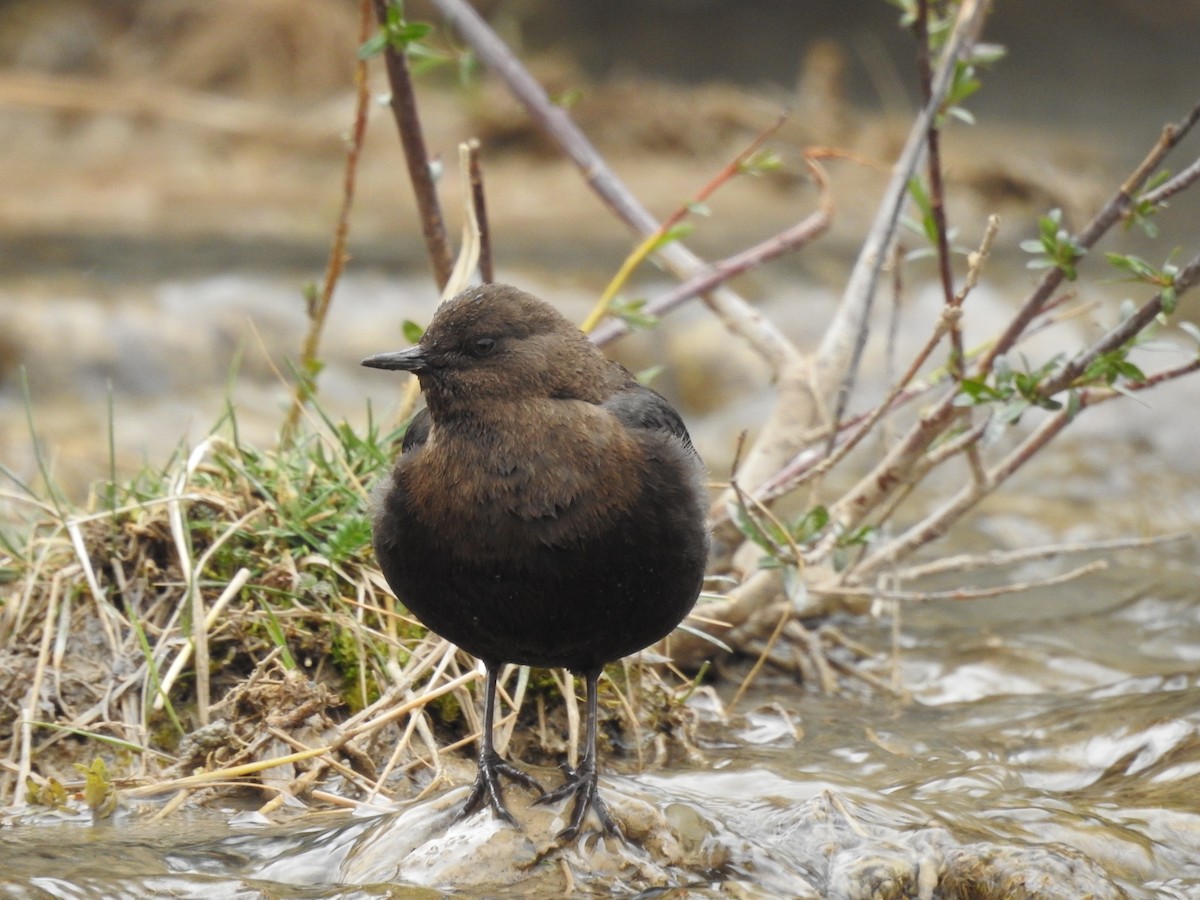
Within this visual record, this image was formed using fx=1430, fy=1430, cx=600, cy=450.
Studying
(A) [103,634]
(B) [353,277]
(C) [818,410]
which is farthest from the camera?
(B) [353,277]

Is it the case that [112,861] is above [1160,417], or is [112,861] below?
above

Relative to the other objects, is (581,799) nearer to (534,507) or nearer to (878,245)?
(534,507)

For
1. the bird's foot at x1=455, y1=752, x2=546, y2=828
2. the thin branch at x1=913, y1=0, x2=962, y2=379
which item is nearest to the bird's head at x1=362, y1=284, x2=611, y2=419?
the bird's foot at x1=455, y1=752, x2=546, y2=828

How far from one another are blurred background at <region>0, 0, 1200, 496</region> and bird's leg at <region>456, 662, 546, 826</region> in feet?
14.6

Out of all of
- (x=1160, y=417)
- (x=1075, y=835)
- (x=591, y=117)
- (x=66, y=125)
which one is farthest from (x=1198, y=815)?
(x=66, y=125)

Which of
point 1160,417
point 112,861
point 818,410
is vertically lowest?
point 1160,417

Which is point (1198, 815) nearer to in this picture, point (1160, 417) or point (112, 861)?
point (112, 861)

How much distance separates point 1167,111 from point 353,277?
1006 cm

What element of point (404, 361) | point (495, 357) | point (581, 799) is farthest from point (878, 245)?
point (581, 799)

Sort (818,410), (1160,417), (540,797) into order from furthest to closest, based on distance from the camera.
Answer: (1160,417)
(818,410)
(540,797)

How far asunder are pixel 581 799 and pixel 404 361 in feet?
3.28

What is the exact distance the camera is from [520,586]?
2.79 meters

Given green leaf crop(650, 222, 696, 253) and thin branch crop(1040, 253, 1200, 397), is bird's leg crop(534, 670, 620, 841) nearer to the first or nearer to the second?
thin branch crop(1040, 253, 1200, 397)

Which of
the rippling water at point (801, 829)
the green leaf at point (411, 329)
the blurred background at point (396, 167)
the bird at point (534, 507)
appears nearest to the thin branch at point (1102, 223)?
the rippling water at point (801, 829)
